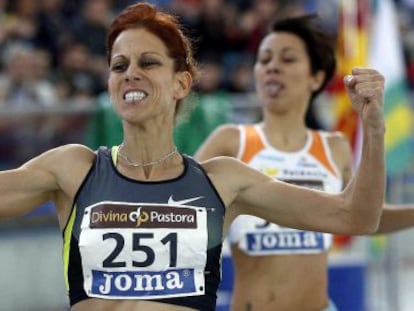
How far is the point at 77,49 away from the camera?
9398 mm

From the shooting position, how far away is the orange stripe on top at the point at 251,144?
5.37m

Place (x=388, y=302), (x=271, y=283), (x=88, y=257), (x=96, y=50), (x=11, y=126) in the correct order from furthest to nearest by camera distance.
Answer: (x=96, y=50) → (x=388, y=302) → (x=11, y=126) → (x=271, y=283) → (x=88, y=257)

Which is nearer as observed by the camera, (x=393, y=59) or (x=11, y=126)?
(x=11, y=126)

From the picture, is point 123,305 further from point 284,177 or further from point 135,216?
point 284,177

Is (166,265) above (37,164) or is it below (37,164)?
below

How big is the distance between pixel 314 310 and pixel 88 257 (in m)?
1.65

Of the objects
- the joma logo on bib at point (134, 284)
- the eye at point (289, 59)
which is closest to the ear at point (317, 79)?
the eye at point (289, 59)

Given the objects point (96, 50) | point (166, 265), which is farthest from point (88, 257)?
point (96, 50)

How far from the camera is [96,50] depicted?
974cm

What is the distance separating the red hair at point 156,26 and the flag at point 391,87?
4739 millimetres

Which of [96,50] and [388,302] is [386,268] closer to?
[388,302]

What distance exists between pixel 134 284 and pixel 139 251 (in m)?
0.10

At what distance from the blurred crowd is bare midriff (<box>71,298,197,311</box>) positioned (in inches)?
167

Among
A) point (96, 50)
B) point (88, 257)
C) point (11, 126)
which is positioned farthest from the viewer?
point (96, 50)
